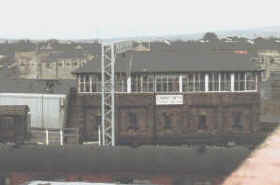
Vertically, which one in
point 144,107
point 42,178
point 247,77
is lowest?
point 42,178

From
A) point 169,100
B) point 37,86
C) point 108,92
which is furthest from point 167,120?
point 37,86

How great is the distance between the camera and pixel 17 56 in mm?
95875

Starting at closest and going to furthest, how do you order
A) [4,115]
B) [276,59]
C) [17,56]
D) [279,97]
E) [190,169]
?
[190,169]
[4,115]
[279,97]
[276,59]
[17,56]

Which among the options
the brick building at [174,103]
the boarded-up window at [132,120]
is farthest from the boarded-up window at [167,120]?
the boarded-up window at [132,120]

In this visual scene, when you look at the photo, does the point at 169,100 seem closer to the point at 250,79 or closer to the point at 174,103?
the point at 174,103

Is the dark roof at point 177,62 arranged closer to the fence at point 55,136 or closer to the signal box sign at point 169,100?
the signal box sign at point 169,100

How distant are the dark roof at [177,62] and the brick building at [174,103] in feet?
0.50

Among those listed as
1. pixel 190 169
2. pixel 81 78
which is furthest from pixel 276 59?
pixel 190 169

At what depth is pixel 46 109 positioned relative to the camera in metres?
37.2

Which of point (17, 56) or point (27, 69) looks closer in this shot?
point (27, 69)

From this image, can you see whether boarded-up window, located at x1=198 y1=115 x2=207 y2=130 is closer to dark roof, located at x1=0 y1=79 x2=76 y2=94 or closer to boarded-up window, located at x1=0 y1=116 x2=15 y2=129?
dark roof, located at x1=0 y1=79 x2=76 y2=94

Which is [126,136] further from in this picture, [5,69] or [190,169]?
[5,69]

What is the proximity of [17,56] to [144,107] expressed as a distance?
65.1m

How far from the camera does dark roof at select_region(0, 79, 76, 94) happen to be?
129 ft
